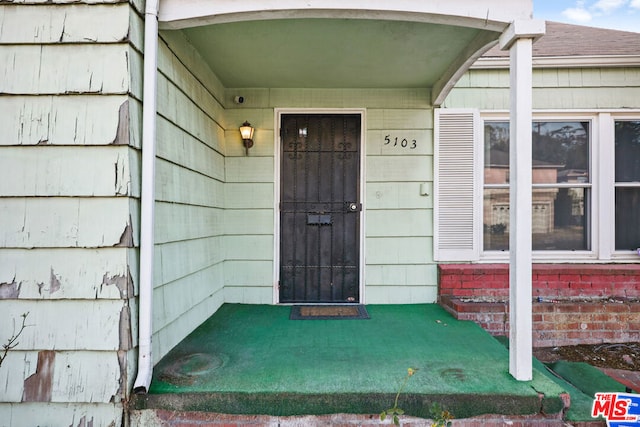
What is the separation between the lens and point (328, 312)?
3.25 metres

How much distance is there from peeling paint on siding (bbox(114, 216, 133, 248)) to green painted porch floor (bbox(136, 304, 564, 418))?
0.74 m

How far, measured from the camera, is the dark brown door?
11.6ft

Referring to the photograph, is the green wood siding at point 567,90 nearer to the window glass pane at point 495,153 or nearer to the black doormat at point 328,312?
the window glass pane at point 495,153

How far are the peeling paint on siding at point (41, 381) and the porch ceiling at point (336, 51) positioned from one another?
2.08 metres

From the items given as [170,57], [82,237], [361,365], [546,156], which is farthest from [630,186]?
[82,237]

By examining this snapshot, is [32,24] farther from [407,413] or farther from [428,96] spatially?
[428,96]

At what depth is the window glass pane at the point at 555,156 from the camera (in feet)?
11.6

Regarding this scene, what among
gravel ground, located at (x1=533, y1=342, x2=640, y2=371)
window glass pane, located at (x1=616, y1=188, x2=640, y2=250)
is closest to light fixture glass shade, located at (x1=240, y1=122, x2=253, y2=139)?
gravel ground, located at (x1=533, y1=342, x2=640, y2=371)

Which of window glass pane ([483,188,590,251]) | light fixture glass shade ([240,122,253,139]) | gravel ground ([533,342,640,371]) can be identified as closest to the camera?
gravel ground ([533,342,640,371])

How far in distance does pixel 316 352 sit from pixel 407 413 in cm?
69

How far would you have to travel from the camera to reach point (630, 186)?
11.5 feet

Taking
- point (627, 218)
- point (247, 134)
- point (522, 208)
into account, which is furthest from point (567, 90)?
point (247, 134)

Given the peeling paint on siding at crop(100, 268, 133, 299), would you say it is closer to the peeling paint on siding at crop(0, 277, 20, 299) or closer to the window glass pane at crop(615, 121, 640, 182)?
the peeling paint on siding at crop(0, 277, 20, 299)

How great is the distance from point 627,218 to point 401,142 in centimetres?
227
